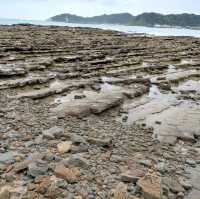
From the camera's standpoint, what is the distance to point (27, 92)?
13312 mm

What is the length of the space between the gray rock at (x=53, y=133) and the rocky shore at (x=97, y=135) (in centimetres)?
2

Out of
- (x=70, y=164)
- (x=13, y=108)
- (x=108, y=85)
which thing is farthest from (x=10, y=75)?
(x=70, y=164)

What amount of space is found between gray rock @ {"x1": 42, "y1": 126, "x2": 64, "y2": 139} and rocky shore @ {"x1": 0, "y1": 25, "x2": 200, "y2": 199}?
0.07ft

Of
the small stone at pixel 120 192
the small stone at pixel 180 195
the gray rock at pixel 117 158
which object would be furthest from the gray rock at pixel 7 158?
the small stone at pixel 180 195

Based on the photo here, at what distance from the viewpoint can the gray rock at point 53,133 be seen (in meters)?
8.28

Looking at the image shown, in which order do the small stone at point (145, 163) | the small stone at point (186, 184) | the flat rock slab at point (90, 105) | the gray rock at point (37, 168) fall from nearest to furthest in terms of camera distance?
1. the gray rock at point (37, 168)
2. the small stone at point (186, 184)
3. the small stone at point (145, 163)
4. the flat rock slab at point (90, 105)

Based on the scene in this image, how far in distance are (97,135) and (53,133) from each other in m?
1.04

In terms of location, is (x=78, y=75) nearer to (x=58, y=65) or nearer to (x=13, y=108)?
(x=58, y=65)

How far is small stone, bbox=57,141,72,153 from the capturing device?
296 inches

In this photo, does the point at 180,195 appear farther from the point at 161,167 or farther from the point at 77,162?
the point at 77,162

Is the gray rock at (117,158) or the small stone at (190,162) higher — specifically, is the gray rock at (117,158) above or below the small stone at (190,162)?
above

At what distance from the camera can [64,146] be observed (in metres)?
7.67

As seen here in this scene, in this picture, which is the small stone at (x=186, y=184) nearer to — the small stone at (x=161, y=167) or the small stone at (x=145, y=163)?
the small stone at (x=161, y=167)

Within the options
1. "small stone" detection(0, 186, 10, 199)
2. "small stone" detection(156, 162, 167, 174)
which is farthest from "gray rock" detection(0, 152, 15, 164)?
"small stone" detection(156, 162, 167, 174)
